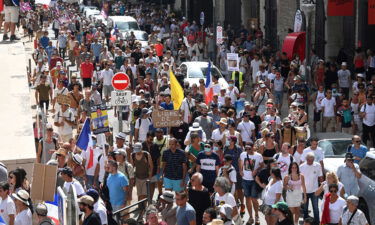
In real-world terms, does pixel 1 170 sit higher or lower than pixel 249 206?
higher

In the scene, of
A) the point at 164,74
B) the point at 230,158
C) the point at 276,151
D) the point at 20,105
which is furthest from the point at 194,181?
the point at 164,74

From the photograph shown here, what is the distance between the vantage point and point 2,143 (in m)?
16.3

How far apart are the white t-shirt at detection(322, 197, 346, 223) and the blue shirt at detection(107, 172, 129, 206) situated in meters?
3.28

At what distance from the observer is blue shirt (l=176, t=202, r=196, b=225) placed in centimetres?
1375

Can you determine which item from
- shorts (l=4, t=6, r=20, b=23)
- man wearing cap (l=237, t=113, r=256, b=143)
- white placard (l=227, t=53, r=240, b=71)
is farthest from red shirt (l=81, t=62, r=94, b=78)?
man wearing cap (l=237, t=113, r=256, b=143)

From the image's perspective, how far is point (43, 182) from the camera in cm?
1403

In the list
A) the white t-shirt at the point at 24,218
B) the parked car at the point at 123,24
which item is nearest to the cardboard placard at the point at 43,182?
the white t-shirt at the point at 24,218

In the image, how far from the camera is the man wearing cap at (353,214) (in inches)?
553

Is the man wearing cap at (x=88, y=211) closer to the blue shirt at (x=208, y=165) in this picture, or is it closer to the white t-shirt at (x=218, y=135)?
the blue shirt at (x=208, y=165)

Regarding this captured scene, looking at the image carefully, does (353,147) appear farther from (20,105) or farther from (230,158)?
(20,105)

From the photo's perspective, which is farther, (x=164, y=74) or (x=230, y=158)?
(x=164, y=74)

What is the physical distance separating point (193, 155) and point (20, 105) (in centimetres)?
Answer: 374

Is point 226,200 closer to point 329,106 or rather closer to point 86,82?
point 329,106

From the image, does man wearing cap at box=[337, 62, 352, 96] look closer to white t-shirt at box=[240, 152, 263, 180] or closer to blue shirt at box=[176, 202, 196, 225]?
white t-shirt at box=[240, 152, 263, 180]
